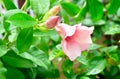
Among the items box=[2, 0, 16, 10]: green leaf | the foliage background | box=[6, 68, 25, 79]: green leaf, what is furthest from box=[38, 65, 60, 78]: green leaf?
box=[2, 0, 16, 10]: green leaf

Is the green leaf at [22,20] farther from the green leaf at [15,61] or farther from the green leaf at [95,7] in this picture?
the green leaf at [95,7]

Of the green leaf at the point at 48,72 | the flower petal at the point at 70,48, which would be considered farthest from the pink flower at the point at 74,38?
the green leaf at the point at 48,72

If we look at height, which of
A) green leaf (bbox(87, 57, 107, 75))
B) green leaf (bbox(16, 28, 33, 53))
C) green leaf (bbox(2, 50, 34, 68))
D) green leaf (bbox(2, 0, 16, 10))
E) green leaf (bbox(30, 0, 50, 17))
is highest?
green leaf (bbox(2, 0, 16, 10))

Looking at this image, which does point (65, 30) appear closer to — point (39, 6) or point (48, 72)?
point (39, 6)

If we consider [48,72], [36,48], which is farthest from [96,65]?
[36,48]

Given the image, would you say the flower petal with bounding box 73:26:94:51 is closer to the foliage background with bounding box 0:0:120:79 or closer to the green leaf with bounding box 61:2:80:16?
the foliage background with bounding box 0:0:120:79

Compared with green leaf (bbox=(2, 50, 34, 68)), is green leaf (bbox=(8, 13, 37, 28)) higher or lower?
higher

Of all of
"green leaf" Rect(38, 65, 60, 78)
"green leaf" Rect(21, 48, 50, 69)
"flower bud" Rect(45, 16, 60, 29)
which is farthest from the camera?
"green leaf" Rect(38, 65, 60, 78)

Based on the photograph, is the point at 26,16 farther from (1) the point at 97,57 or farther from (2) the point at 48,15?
(1) the point at 97,57
